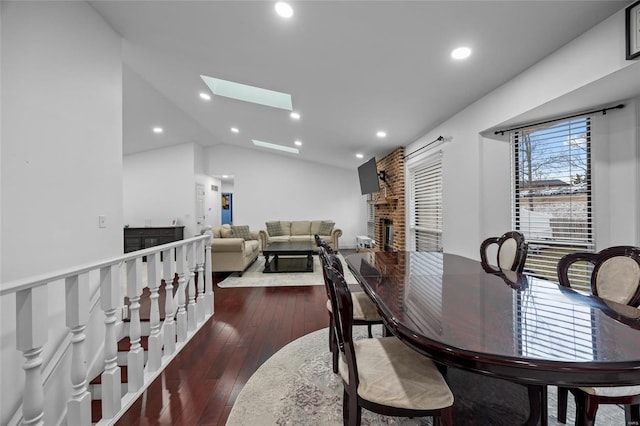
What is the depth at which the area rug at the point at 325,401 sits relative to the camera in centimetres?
146

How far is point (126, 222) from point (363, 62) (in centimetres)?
666

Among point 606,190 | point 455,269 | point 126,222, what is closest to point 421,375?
point 455,269

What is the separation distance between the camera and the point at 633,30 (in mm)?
1455

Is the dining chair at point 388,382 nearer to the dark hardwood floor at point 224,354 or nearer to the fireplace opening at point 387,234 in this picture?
the dark hardwood floor at point 224,354

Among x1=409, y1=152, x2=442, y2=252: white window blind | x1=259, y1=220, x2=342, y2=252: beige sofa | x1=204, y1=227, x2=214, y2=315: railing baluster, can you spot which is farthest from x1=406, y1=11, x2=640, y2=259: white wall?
x1=259, y1=220, x2=342, y2=252: beige sofa

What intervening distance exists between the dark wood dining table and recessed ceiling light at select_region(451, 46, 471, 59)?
1.72 meters

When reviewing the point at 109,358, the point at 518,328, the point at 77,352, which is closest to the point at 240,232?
the point at 109,358

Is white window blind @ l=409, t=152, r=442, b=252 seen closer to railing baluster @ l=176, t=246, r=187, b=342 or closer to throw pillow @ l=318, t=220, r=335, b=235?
throw pillow @ l=318, t=220, r=335, b=235

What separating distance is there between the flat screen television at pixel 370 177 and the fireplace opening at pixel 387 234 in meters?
0.86

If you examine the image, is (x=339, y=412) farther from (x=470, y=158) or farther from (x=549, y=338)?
(x=470, y=158)

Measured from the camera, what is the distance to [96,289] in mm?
2195

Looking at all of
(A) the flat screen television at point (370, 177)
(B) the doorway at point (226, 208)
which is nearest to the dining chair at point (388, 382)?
(A) the flat screen television at point (370, 177)

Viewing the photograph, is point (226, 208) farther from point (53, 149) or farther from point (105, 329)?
point (105, 329)

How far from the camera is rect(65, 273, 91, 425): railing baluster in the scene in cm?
128
